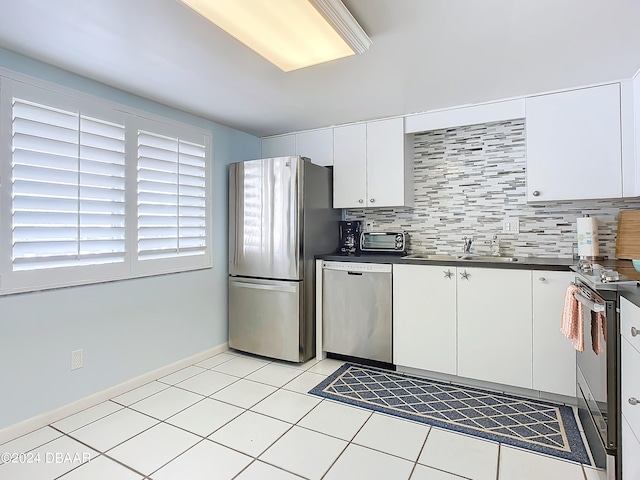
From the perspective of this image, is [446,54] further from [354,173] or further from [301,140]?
[301,140]

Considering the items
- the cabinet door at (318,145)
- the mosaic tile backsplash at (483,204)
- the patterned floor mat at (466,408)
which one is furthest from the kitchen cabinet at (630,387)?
the cabinet door at (318,145)

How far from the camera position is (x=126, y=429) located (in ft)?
6.97

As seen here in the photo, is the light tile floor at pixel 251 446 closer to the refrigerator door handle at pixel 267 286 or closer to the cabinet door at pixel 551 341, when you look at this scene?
the cabinet door at pixel 551 341

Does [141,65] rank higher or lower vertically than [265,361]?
higher

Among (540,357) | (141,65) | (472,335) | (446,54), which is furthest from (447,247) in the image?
(141,65)

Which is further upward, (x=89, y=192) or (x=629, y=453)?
(x=89, y=192)

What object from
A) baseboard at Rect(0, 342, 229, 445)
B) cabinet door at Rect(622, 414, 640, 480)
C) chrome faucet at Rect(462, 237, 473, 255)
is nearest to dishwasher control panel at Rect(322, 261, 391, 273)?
chrome faucet at Rect(462, 237, 473, 255)

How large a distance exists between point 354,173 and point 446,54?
144cm

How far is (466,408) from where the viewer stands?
2354mm

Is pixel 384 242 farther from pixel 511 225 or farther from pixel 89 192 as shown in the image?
pixel 89 192

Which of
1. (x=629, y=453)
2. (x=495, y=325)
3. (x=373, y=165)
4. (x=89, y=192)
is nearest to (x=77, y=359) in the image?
(x=89, y=192)

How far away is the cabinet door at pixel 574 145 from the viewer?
8.02 ft

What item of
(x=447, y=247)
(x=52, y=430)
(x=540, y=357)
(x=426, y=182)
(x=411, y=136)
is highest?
(x=411, y=136)

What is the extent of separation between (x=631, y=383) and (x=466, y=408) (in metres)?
1.11
